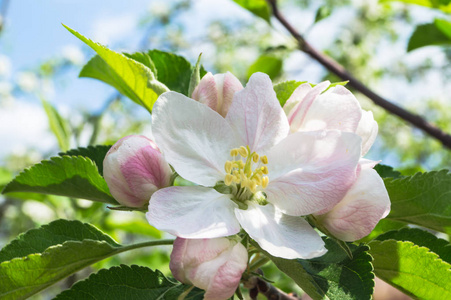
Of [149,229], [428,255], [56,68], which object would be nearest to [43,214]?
[149,229]

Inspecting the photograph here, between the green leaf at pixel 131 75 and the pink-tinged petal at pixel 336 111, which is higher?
the green leaf at pixel 131 75

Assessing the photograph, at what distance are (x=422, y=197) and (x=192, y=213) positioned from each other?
1.69ft

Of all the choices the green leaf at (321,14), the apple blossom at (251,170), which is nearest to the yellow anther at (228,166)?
the apple blossom at (251,170)

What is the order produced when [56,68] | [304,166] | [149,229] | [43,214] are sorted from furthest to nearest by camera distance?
[56,68]
[43,214]
[149,229]
[304,166]

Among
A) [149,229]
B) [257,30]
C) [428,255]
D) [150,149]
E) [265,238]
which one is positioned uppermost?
[150,149]

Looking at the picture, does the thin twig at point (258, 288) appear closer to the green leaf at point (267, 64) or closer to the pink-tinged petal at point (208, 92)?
the pink-tinged petal at point (208, 92)

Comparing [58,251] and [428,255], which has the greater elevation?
[58,251]

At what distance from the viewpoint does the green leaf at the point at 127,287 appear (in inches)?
36.9

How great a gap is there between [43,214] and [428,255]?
3656 millimetres

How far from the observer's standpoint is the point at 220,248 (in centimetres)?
81

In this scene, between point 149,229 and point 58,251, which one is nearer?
point 58,251

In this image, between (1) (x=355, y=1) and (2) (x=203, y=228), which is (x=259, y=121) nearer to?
(2) (x=203, y=228)

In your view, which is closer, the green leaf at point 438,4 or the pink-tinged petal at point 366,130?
the pink-tinged petal at point 366,130

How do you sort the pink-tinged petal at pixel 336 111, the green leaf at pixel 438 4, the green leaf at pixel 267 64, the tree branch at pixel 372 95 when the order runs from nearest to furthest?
the pink-tinged petal at pixel 336 111, the tree branch at pixel 372 95, the green leaf at pixel 438 4, the green leaf at pixel 267 64
